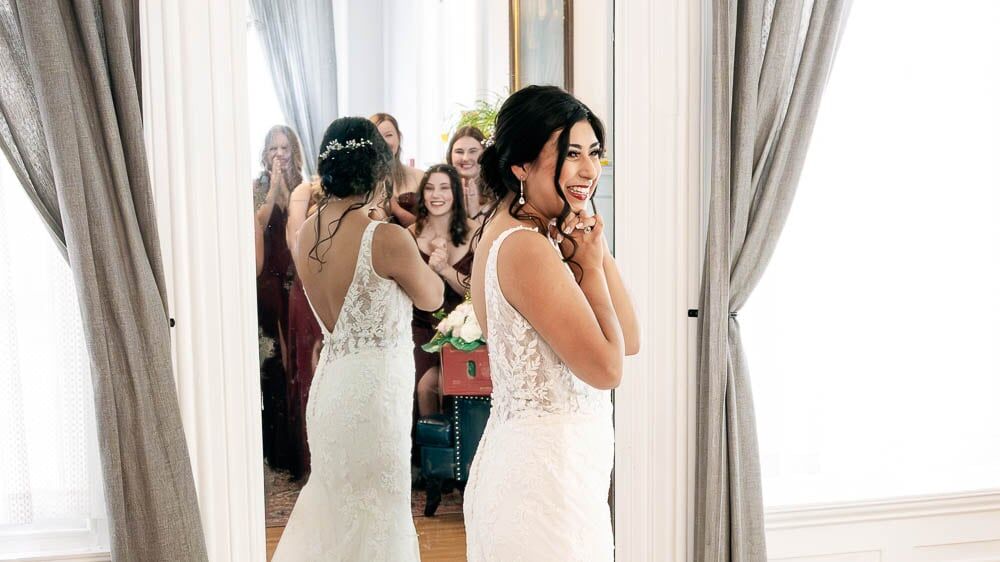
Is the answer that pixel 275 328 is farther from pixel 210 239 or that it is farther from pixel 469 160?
pixel 469 160

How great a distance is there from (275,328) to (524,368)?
90 cm

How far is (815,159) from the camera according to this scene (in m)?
3.09

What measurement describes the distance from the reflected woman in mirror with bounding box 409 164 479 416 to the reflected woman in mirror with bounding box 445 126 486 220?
18mm

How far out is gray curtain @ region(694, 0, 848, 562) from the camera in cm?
274

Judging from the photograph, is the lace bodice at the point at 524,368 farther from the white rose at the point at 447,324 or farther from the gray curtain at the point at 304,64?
the gray curtain at the point at 304,64

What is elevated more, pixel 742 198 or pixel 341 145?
pixel 341 145

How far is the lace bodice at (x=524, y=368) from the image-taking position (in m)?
1.93

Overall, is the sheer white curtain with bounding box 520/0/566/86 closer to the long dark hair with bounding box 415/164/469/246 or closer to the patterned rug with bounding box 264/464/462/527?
the long dark hair with bounding box 415/164/469/246

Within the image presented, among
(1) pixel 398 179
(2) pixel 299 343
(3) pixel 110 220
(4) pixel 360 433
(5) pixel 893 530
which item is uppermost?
(1) pixel 398 179

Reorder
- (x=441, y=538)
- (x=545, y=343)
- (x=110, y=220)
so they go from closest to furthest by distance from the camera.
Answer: (x=545, y=343), (x=110, y=220), (x=441, y=538)

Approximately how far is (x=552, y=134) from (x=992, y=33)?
6.85 feet

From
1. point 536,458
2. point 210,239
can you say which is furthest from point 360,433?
point 536,458

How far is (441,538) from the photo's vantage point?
268 cm

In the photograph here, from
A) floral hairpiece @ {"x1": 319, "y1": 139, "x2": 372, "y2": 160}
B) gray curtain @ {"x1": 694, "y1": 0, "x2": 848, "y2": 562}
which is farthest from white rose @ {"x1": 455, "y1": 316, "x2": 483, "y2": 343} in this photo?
gray curtain @ {"x1": 694, "y1": 0, "x2": 848, "y2": 562}
